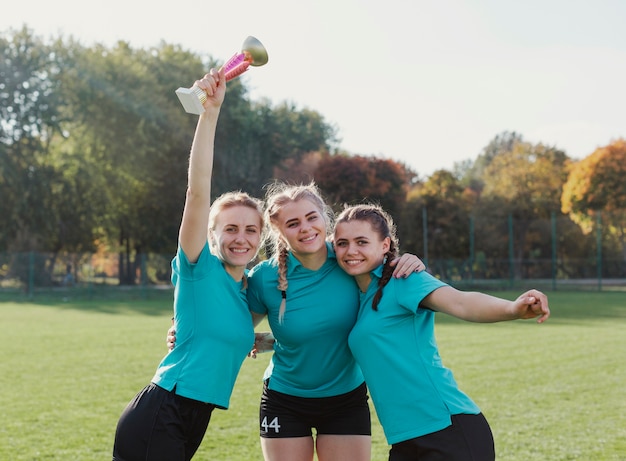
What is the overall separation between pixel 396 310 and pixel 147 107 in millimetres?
37625

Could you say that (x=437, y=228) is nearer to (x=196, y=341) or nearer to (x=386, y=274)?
(x=386, y=274)

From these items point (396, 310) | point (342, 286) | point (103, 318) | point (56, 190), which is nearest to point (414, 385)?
point (396, 310)

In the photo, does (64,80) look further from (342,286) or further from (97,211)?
(342,286)

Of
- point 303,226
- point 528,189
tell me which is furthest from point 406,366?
point 528,189

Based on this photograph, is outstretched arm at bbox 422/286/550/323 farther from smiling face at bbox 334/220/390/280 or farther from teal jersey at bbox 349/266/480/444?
smiling face at bbox 334/220/390/280

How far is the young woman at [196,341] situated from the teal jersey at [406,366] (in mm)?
618

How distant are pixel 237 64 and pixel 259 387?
7.10 m

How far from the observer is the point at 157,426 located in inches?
130

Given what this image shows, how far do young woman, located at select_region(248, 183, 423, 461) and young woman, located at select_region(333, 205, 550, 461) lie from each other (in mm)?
319

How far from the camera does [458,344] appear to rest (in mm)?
14477

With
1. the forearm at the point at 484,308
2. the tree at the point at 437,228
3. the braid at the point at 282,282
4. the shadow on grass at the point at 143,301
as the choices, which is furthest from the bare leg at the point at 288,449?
the tree at the point at 437,228

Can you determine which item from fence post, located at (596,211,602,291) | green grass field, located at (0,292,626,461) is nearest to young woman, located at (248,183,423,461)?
green grass field, located at (0,292,626,461)

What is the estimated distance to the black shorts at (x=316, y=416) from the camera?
3.89 meters

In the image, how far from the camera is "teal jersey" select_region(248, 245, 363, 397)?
3.74 m
